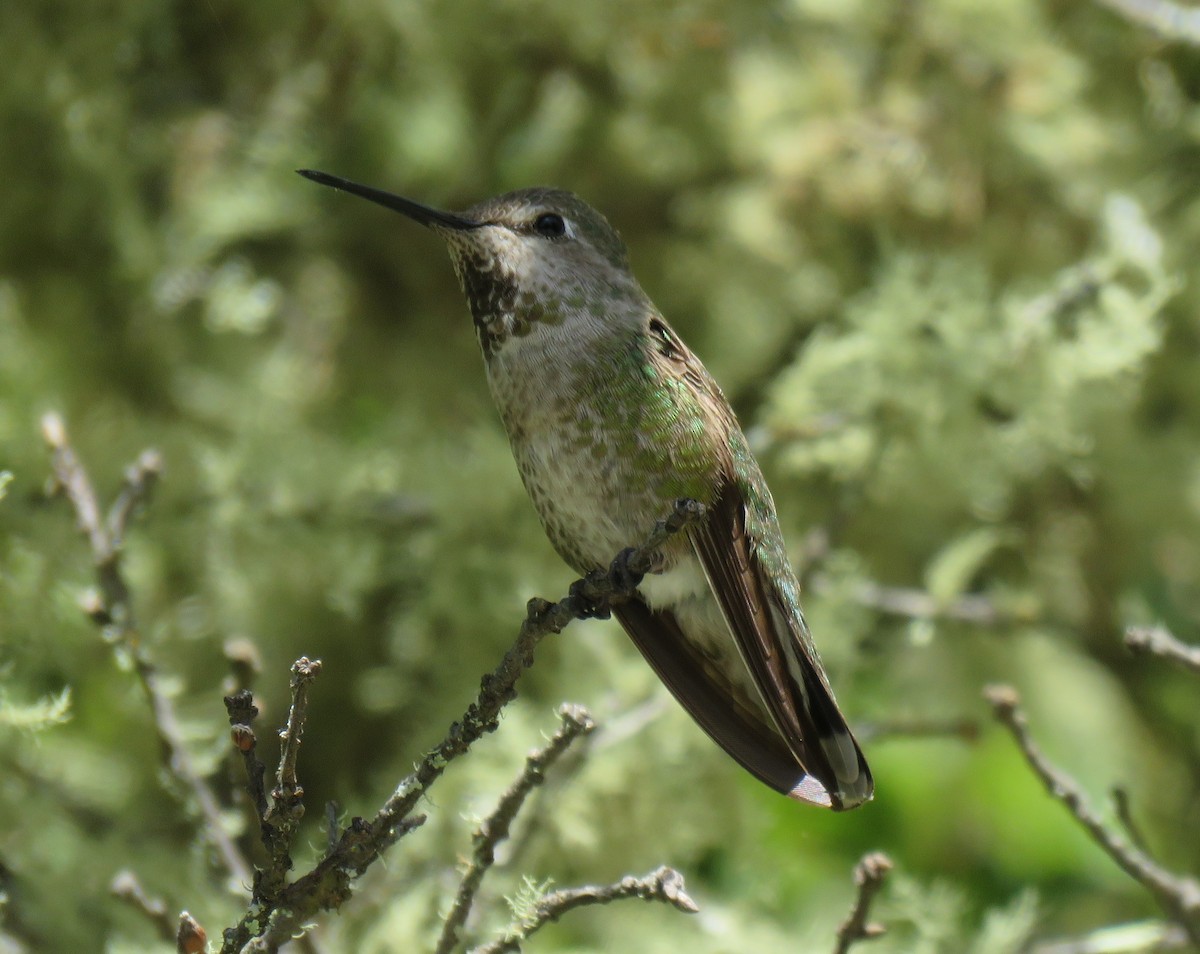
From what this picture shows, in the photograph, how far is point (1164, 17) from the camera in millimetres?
3797

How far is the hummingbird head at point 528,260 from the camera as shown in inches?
90.5

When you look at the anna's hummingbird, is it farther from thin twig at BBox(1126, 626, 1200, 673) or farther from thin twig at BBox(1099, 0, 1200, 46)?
thin twig at BBox(1099, 0, 1200, 46)

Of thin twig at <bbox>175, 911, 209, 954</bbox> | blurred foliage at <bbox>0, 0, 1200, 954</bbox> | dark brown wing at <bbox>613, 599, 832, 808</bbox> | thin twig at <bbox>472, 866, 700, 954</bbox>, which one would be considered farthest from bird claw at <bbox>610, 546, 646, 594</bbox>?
blurred foliage at <bbox>0, 0, 1200, 954</bbox>

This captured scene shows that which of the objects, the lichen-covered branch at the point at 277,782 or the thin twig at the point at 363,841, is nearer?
the lichen-covered branch at the point at 277,782

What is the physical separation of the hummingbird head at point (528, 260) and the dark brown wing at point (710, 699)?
51 cm

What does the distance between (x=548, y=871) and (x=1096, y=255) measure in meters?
2.21

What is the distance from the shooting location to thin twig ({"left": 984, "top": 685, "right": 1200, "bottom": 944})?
209cm

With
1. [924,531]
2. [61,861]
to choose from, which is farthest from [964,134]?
[61,861]

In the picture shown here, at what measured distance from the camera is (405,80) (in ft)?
12.6

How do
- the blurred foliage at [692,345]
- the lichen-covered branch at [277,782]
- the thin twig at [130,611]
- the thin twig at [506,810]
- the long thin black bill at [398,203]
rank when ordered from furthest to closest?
the blurred foliage at [692,345]
the long thin black bill at [398,203]
the thin twig at [130,611]
the thin twig at [506,810]
the lichen-covered branch at [277,782]

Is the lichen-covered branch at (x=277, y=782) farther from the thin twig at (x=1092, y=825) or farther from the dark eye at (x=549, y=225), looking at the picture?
the dark eye at (x=549, y=225)

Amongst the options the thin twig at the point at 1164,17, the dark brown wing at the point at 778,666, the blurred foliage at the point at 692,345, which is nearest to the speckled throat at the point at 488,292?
the dark brown wing at the point at 778,666

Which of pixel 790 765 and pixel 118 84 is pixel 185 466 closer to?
pixel 118 84

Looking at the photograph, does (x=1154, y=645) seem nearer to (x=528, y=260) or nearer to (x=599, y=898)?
(x=599, y=898)
